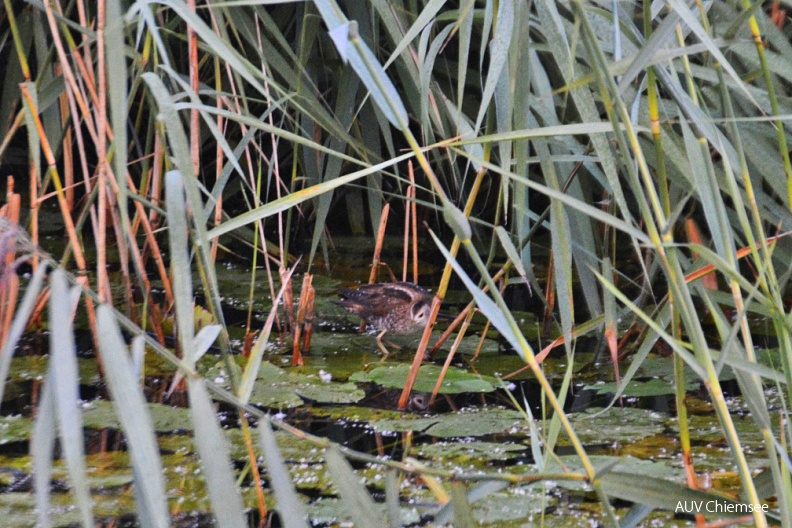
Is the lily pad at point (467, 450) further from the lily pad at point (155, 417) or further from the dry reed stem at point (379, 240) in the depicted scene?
the dry reed stem at point (379, 240)

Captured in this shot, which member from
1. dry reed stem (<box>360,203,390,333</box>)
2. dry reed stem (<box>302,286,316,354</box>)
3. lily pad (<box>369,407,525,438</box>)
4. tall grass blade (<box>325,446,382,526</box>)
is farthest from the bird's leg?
tall grass blade (<box>325,446,382,526</box>)

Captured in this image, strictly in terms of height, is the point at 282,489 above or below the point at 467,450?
above

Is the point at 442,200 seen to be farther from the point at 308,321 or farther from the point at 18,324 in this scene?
the point at 308,321

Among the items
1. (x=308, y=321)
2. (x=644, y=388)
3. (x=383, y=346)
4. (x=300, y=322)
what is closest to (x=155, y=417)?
(x=300, y=322)

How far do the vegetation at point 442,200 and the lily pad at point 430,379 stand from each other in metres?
0.02

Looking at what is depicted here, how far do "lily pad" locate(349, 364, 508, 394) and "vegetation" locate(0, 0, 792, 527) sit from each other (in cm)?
2

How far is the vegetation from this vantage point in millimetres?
1340

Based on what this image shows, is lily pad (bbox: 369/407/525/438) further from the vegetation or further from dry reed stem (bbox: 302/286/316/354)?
dry reed stem (bbox: 302/286/316/354)

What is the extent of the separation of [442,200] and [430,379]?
1723 millimetres

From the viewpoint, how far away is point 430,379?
305 cm

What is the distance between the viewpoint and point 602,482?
4.76ft

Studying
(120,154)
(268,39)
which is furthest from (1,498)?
(268,39)

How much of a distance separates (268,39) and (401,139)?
0.99 meters

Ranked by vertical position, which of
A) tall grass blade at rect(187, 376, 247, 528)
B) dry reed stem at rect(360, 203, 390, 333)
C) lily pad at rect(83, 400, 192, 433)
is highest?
tall grass blade at rect(187, 376, 247, 528)
